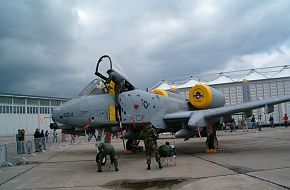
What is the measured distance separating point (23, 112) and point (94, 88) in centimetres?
5094

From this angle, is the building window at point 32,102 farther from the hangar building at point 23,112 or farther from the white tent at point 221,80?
the white tent at point 221,80

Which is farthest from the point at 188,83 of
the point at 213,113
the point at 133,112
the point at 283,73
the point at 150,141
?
the point at 150,141

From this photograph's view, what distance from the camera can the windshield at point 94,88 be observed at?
37.5ft

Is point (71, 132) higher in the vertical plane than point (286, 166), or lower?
higher

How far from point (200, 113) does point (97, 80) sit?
443 centimetres

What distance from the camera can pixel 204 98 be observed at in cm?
1516

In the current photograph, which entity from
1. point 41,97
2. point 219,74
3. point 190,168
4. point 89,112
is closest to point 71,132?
point 89,112

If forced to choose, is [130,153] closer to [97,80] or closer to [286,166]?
[97,80]

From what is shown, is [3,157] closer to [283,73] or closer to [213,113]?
[213,113]

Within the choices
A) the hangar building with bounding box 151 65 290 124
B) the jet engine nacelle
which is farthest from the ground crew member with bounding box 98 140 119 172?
the hangar building with bounding box 151 65 290 124

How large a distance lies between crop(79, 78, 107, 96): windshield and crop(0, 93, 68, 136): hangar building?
41.5 metres

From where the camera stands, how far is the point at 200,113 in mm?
12102

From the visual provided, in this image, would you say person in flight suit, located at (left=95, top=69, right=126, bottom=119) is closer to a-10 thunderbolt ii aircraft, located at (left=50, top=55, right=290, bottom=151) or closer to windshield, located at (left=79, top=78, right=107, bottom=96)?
a-10 thunderbolt ii aircraft, located at (left=50, top=55, right=290, bottom=151)

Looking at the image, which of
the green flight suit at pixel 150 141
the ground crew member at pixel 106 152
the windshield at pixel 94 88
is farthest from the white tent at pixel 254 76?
the ground crew member at pixel 106 152
